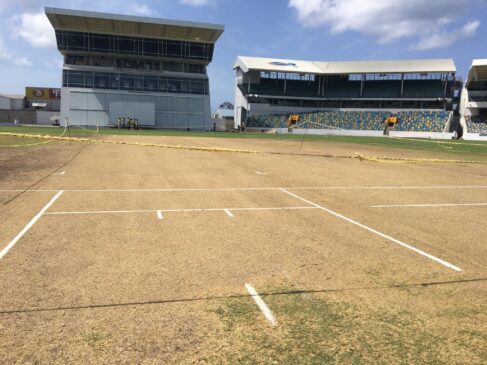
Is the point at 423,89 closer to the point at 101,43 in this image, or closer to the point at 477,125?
the point at 477,125

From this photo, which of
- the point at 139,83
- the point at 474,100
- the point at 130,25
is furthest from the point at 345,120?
the point at 130,25

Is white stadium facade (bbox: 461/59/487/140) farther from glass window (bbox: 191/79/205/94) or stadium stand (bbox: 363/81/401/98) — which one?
glass window (bbox: 191/79/205/94)

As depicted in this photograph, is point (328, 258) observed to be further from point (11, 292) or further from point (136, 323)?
point (11, 292)

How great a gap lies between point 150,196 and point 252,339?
878cm

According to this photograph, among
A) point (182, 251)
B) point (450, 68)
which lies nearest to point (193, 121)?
point (450, 68)

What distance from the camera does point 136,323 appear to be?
16.2 feet

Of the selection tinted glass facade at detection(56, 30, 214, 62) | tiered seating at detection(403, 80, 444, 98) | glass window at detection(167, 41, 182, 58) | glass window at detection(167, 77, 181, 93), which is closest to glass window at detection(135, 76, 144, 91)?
tinted glass facade at detection(56, 30, 214, 62)

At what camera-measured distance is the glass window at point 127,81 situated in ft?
279

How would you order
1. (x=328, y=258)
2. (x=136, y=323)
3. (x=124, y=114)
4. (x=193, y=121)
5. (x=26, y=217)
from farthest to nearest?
1. (x=193, y=121)
2. (x=124, y=114)
3. (x=26, y=217)
4. (x=328, y=258)
5. (x=136, y=323)

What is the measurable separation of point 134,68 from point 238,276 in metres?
87.0

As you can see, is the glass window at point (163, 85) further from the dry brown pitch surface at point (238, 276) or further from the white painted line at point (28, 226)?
the white painted line at point (28, 226)

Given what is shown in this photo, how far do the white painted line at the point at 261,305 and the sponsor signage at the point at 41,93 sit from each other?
397ft

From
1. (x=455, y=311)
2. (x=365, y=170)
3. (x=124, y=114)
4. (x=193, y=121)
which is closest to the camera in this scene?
(x=455, y=311)

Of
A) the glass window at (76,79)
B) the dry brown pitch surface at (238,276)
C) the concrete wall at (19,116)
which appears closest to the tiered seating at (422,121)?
the glass window at (76,79)
